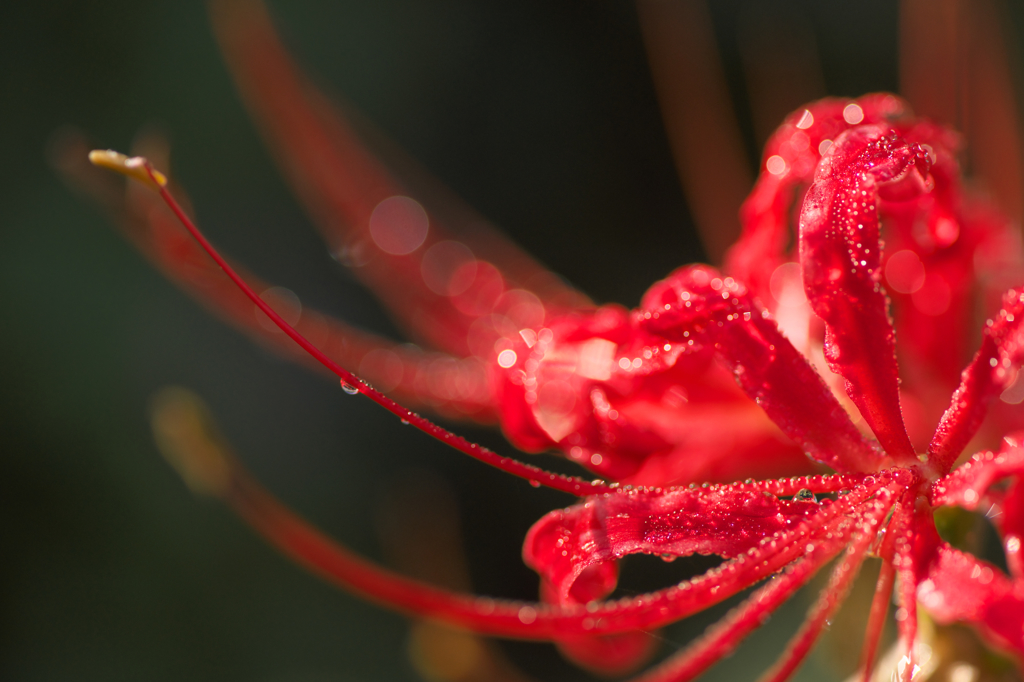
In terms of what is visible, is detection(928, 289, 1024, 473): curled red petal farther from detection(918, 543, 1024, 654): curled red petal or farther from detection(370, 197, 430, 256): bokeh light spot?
detection(370, 197, 430, 256): bokeh light spot

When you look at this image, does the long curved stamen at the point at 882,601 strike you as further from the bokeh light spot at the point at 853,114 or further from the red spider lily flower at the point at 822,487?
the bokeh light spot at the point at 853,114

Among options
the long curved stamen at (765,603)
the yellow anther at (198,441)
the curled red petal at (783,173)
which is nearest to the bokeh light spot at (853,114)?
the curled red petal at (783,173)

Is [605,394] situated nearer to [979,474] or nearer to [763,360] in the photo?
[763,360]


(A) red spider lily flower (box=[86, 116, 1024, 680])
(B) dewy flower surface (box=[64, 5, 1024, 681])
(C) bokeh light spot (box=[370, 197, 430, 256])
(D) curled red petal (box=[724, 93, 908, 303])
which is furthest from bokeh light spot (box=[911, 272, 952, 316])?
(C) bokeh light spot (box=[370, 197, 430, 256])

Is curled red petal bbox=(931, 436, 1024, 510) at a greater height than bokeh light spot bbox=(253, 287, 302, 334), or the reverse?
bokeh light spot bbox=(253, 287, 302, 334)

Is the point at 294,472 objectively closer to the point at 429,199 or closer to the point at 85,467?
the point at 85,467

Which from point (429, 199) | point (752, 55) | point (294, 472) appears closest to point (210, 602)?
point (294, 472)

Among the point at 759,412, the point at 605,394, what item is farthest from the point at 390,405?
the point at 759,412
